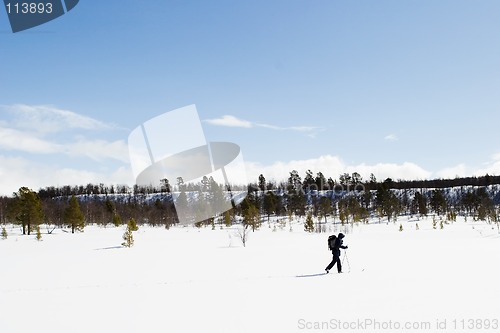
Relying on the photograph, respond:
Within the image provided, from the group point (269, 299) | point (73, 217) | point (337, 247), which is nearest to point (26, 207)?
point (73, 217)

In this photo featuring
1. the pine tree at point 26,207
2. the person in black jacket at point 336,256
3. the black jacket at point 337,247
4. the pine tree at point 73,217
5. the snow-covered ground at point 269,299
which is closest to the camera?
the snow-covered ground at point 269,299

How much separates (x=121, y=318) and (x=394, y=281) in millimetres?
7447

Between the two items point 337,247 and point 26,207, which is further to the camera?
point 26,207

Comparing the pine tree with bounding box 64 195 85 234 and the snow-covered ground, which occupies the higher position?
the pine tree with bounding box 64 195 85 234

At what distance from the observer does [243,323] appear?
269 inches

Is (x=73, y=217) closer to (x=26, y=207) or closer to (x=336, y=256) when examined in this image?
(x=26, y=207)

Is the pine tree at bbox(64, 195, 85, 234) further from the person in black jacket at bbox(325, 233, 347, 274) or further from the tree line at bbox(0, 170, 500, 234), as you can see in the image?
the person in black jacket at bbox(325, 233, 347, 274)

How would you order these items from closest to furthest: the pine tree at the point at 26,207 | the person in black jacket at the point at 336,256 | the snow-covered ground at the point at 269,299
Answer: the snow-covered ground at the point at 269,299 → the person in black jacket at the point at 336,256 → the pine tree at the point at 26,207

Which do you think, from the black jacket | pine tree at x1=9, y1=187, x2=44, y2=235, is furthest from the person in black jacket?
pine tree at x1=9, y1=187, x2=44, y2=235

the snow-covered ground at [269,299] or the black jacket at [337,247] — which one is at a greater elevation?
the black jacket at [337,247]

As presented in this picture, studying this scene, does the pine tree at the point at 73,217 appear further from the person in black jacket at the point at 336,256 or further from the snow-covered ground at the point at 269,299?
the person in black jacket at the point at 336,256

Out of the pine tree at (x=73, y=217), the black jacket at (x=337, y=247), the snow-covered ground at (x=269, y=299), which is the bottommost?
the snow-covered ground at (x=269, y=299)

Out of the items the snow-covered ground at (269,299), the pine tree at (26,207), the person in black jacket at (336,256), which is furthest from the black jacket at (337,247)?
the pine tree at (26,207)

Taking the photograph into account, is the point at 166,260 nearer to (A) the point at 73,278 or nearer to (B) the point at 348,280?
(A) the point at 73,278
